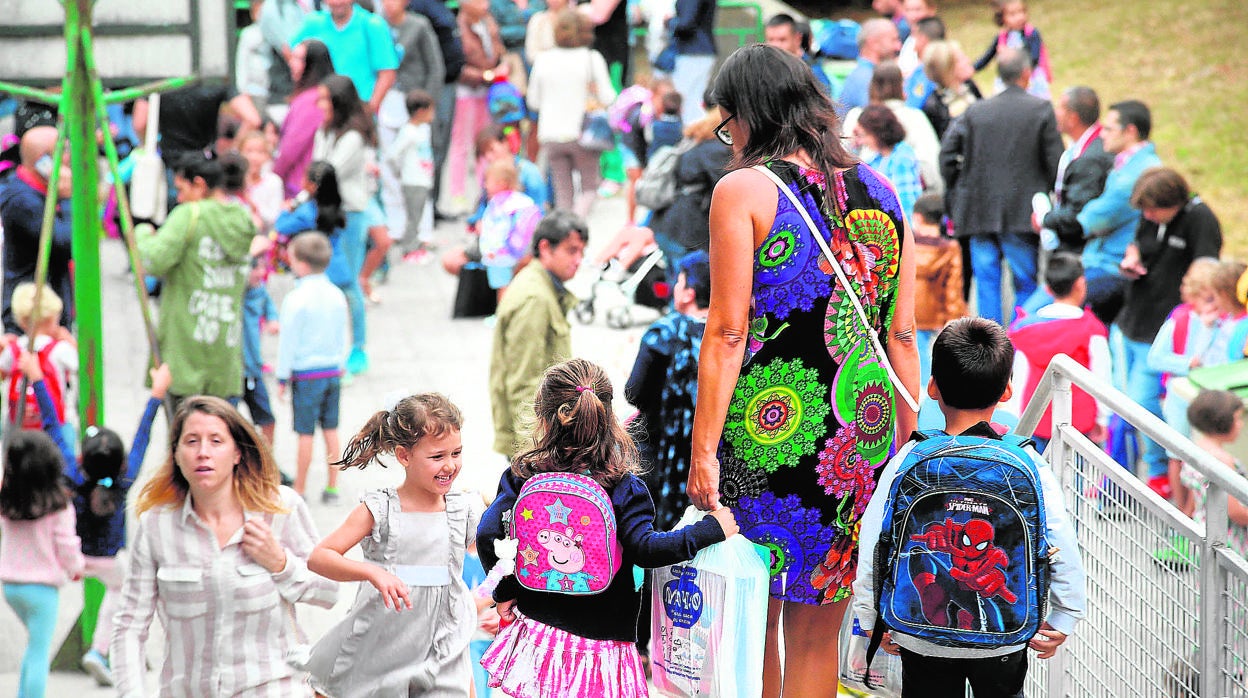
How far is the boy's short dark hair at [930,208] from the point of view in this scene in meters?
8.70

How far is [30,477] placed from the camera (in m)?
5.78

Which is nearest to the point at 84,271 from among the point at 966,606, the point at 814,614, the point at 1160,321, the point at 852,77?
the point at 814,614

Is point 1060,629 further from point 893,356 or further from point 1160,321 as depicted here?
point 1160,321

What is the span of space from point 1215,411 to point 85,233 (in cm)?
508

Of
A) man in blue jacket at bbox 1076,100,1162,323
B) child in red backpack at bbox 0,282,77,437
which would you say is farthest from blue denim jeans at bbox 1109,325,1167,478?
child in red backpack at bbox 0,282,77,437

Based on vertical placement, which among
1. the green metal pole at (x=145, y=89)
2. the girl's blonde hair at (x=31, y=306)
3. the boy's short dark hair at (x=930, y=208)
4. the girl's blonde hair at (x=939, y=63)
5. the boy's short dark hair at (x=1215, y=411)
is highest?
the girl's blonde hair at (x=939, y=63)

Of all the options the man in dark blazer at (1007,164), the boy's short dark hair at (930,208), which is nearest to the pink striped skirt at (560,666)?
the boy's short dark hair at (930,208)

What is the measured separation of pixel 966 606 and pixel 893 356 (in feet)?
2.24

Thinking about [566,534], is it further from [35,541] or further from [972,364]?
[35,541]

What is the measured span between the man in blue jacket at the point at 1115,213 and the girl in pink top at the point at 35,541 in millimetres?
5755

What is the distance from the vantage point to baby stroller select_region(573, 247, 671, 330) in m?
10.7

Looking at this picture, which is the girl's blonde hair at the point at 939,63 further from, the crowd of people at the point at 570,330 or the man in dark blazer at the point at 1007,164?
the man in dark blazer at the point at 1007,164

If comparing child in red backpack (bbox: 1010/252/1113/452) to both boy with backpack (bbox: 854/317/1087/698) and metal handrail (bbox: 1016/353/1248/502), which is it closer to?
metal handrail (bbox: 1016/353/1248/502)

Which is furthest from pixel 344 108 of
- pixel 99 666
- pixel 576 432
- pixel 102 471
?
pixel 576 432
